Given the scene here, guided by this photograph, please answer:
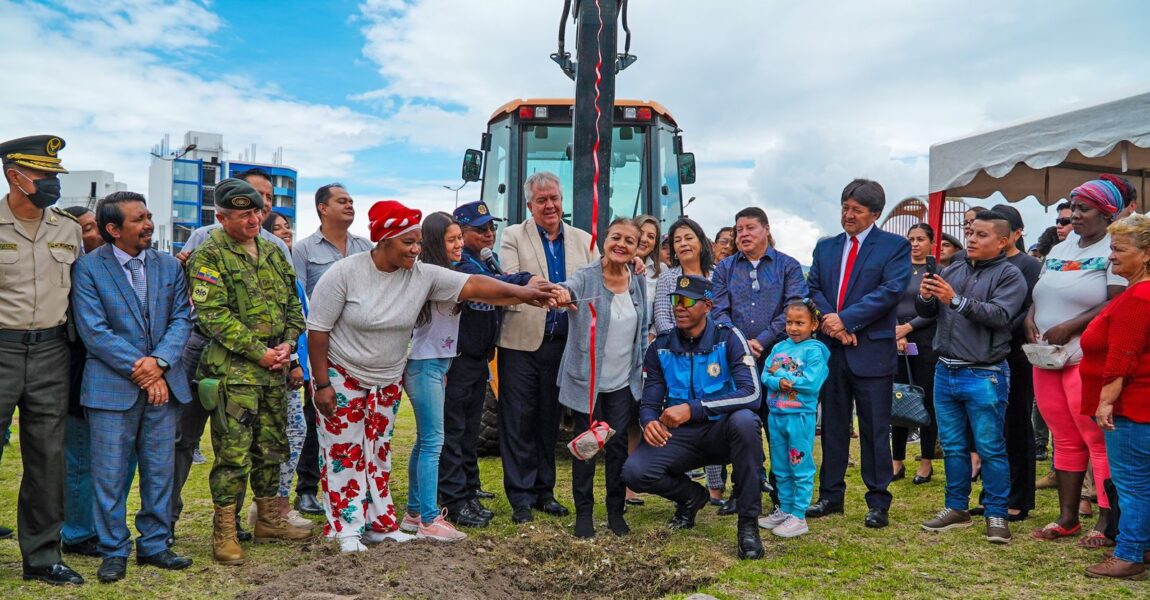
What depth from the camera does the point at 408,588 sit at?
3.55m

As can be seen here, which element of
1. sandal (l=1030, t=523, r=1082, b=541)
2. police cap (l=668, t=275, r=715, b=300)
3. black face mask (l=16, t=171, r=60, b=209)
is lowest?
sandal (l=1030, t=523, r=1082, b=541)

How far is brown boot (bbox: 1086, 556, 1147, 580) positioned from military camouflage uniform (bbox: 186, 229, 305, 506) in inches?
163

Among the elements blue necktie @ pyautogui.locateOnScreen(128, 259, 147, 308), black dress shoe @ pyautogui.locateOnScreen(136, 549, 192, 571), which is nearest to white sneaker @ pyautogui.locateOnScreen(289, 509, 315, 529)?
black dress shoe @ pyautogui.locateOnScreen(136, 549, 192, 571)

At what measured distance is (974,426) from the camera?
4.85 m

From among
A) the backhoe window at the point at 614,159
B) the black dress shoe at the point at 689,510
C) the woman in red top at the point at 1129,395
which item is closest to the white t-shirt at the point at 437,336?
the black dress shoe at the point at 689,510

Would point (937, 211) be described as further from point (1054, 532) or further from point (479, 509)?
point (479, 509)

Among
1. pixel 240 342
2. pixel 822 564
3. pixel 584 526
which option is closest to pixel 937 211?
pixel 822 564

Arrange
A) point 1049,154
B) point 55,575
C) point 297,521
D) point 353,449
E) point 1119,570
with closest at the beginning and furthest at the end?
point 55,575, point 1119,570, point 353,449, point 297,521, point 1049,154

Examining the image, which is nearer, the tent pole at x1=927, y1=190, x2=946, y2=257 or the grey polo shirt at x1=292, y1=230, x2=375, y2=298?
the grey polo shirt at x1=292, y1=230, x2=375, y2=298

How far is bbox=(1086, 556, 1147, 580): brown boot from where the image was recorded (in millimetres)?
3982

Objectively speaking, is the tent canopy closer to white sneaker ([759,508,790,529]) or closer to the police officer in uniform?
white sneaker ([759,508,790,529])

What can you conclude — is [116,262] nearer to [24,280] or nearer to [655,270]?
[24,280]

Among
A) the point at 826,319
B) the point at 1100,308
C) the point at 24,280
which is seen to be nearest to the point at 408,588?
the point at 24,280

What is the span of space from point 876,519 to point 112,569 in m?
4.07
